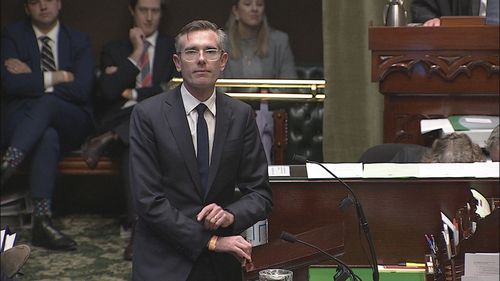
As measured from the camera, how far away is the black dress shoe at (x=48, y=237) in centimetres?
614

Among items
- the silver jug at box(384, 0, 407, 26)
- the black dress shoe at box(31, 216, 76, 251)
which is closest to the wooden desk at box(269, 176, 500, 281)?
the silver jug at box(384, 0, 407, 26)

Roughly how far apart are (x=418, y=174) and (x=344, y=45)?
2.88m

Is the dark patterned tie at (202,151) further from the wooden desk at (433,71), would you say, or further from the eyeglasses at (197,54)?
the wooden desk at (433,71)

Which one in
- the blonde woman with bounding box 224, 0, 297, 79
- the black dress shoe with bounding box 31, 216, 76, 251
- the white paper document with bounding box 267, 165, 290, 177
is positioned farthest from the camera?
the blonde woman with bounding box 224, 0, 297, 79

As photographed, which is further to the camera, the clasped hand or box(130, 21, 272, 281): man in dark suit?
box(130, 21, 272, 281): man in dark suit

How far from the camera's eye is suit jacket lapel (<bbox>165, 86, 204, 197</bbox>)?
344cm

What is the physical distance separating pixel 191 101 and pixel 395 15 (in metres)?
1.91

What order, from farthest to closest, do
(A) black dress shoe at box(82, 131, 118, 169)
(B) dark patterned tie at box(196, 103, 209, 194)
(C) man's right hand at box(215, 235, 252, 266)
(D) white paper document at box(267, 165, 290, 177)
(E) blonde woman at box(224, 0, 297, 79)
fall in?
1. (E) blonde woman at box(224, 0, 297, 79)
2. (A) black dress shoe at box(82, 131, 118, 169)
3. (D) white paper document at box(267, 165, 290, 177)
4. (B) dark patterned tie at box(196, 103, 209, 194)
5. (C) man's right hand at box(215, 235, 252, 266)

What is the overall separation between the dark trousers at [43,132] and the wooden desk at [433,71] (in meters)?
2.43

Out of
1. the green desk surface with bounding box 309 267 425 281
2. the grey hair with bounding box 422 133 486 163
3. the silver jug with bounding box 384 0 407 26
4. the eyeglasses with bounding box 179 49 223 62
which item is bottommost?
the green desk surface with bounding box 309 267 425 281

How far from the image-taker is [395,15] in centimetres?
508

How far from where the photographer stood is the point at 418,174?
12.3 ft

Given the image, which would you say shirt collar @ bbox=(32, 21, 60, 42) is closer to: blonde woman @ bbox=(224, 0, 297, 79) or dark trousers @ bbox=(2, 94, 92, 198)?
dark trousers @ bbox=(2, 94, 92, 198)

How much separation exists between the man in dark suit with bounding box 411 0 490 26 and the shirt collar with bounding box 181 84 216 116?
2259 mm
